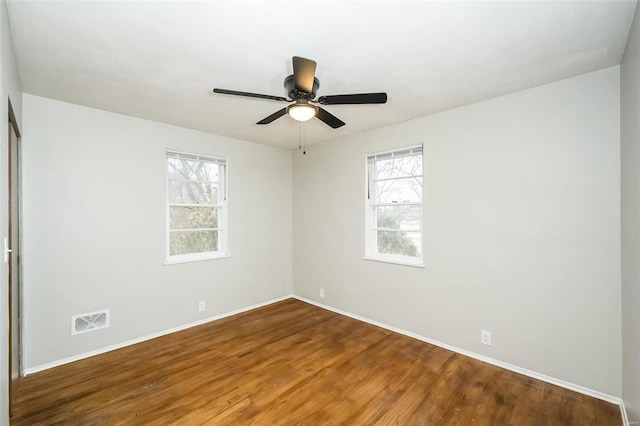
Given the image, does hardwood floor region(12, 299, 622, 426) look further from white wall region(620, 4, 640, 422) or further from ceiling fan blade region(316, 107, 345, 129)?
ceiling fan blade region(316, 107, 345, 129)

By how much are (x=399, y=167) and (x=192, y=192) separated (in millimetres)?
2765

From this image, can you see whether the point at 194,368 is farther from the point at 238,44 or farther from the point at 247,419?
the point at 238,44

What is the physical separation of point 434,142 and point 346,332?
8.12 ft

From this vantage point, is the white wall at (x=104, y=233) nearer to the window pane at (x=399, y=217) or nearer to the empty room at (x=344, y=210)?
the empty room at (x=344, y=210)

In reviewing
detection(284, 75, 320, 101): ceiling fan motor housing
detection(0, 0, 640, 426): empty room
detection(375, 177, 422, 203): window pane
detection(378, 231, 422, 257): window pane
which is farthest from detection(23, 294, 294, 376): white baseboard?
detection(284, 75, 320, 101): ceiling fan motor housing

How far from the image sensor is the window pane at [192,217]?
370cm

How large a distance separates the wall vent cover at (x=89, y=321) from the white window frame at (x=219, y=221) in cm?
80

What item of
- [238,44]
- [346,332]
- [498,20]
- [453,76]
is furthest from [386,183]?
[238,44]

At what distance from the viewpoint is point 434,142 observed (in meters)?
3.23

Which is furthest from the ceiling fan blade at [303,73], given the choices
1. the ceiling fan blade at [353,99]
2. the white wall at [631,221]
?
the white wall at [631,221]

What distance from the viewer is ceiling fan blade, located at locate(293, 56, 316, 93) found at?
1.67 metres

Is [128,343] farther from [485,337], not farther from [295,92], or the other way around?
[485,337]

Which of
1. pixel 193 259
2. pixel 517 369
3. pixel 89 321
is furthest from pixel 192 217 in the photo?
pixel 517 369

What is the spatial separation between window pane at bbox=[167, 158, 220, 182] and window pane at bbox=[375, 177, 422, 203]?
7.57 feet
